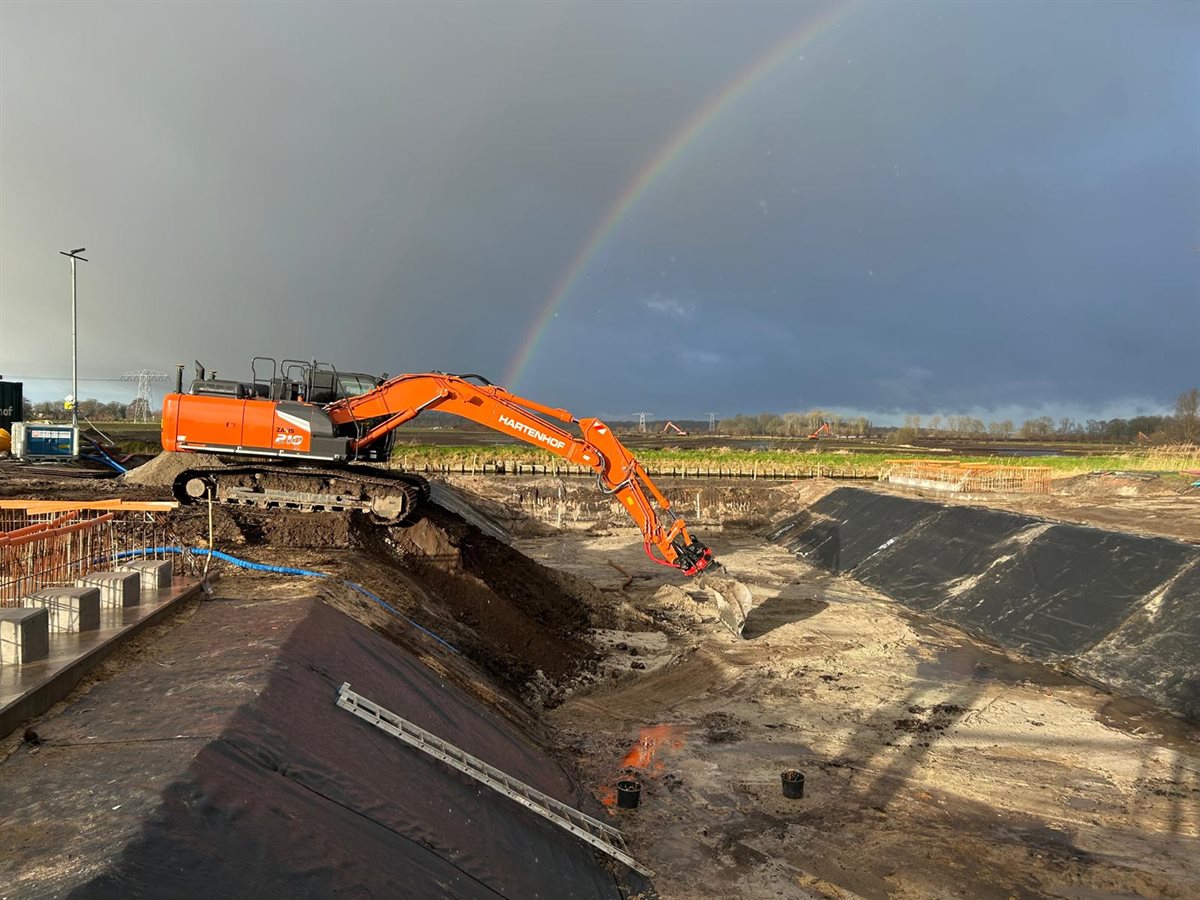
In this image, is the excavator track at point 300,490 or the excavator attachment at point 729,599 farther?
the excavator attachment at point 729,599

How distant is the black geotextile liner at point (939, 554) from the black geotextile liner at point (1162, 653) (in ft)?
14.1

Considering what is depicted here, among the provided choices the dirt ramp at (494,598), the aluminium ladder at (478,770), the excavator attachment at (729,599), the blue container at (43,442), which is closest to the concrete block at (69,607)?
the aluminium ladder at (478,770)

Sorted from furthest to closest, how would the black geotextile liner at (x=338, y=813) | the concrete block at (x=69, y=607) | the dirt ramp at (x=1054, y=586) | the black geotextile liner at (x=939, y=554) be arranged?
the black geotextile liner at (x=939, y=554), the dirt ramp at (x=1054, y=586), the concrete block at (x=69, y=607), the black geotextile liner at (x=338, y=813)

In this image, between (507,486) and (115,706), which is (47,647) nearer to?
(115,706)

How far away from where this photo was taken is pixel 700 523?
30562 mm

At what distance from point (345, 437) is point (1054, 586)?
48.4 ft

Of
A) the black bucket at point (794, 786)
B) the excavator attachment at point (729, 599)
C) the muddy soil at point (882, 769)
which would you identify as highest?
the excavator attachment at point (729, 599)

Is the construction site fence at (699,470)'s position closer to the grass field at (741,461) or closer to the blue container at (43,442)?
the grass field at (741,461)

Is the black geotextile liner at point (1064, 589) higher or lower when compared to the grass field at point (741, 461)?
lower

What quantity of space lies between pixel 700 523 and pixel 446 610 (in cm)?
2030

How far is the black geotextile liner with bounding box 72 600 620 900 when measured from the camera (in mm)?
3432

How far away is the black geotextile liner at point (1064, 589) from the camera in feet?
42.9

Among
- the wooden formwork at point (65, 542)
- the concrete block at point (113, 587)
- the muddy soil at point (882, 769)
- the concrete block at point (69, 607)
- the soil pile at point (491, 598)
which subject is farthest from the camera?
the soil pile at point (491, 598)

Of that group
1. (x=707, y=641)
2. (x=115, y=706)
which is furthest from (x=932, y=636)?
(x=115, y=706)
